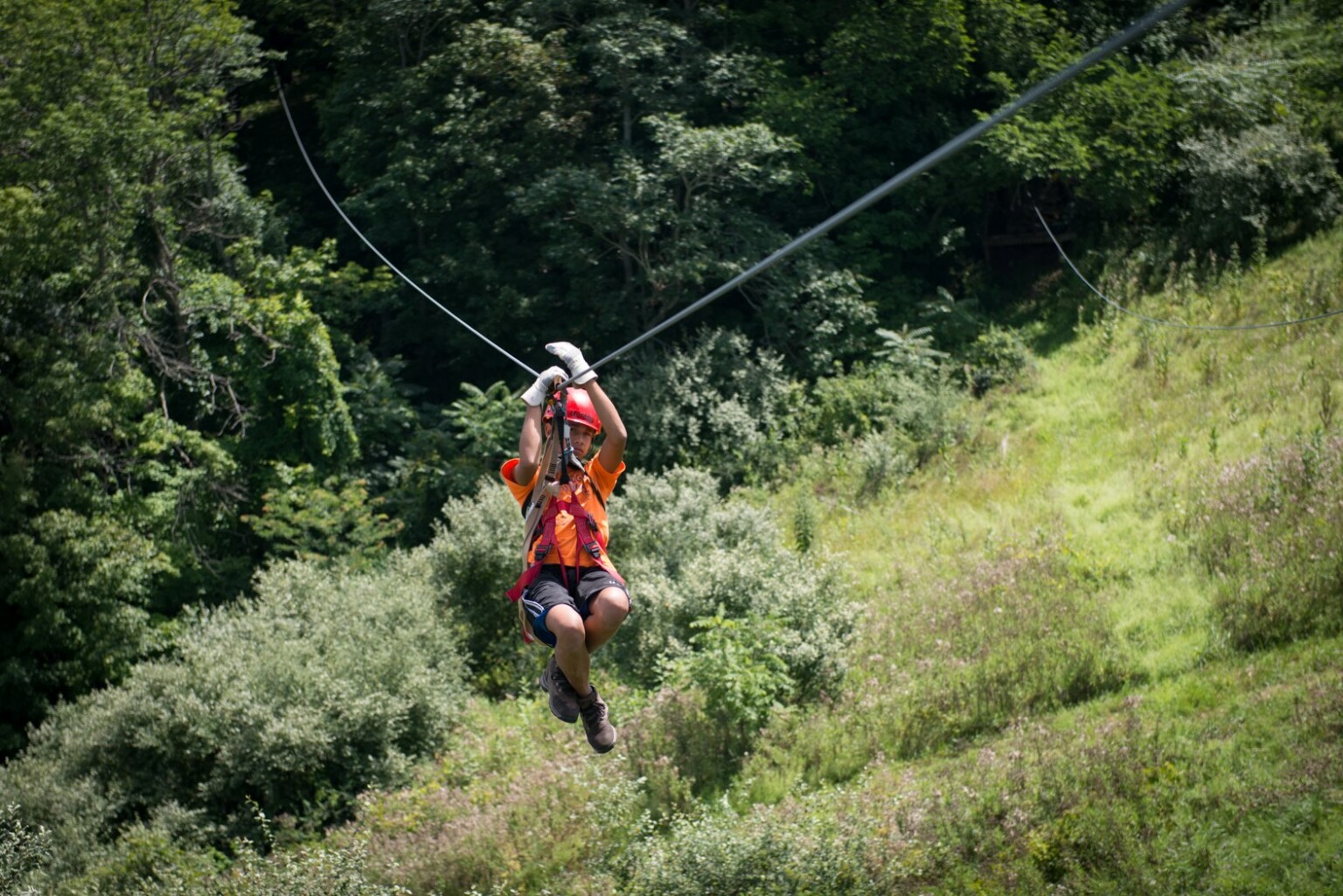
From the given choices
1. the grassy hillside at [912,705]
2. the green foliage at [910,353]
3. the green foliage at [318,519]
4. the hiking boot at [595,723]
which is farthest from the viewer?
the green foliage at [910,353]

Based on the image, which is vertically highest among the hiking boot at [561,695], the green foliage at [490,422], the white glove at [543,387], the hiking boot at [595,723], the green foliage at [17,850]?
the white glove at [543,387]

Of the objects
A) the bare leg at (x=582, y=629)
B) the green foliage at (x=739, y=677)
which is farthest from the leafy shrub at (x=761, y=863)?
the bare leg at (x=582, y=629)

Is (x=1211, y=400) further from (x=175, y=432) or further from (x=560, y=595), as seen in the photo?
(x=175, y=432)

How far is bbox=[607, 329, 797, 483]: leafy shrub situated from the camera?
784 inches

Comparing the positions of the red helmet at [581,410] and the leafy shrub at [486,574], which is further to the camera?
the leafy shrub at [486,574]

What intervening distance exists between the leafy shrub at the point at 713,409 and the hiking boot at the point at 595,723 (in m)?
12.0

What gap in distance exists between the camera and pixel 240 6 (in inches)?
989

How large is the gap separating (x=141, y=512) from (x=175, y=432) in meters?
1.47

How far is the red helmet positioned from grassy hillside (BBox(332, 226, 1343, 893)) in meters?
4.57

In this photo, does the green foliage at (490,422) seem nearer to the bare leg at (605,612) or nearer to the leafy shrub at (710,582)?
the leafy shrub at (710,582)

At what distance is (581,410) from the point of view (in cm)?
750

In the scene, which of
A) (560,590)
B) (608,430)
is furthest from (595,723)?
(608,430)

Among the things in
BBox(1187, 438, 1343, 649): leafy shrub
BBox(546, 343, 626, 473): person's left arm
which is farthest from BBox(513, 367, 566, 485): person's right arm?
BBox(1187, 438, 1343, 649): leafy shrub

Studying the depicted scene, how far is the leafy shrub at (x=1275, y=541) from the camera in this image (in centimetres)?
1213
